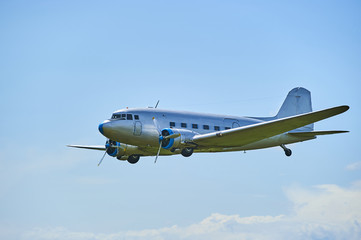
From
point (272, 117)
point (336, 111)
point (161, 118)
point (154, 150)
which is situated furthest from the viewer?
point (272, 117)

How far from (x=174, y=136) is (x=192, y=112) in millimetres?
3154

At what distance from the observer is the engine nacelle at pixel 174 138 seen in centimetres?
2630

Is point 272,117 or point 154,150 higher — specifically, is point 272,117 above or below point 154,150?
above

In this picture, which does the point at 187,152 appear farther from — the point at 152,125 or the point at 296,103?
the point at 296,103

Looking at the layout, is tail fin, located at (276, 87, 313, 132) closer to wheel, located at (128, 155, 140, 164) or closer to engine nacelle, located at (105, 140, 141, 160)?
wheel, located at (128, 155, 140, 164)

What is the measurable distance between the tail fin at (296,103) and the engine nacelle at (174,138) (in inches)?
378

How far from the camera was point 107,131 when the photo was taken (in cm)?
2686

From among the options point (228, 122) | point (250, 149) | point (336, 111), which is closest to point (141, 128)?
point (228, 122)

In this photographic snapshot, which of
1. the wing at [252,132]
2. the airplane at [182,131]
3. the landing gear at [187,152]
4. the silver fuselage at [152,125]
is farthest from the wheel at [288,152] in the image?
the landing gear at [187,152]

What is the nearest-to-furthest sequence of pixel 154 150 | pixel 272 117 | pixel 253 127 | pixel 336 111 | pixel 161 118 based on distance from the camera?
pixel 336 111, pixel 253 127, pixel 161 118, pixel 154 150, pixel 272 117

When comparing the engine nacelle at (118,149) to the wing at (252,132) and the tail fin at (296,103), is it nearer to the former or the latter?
the wing at (252,132)

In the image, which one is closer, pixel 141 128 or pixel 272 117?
pixel 141 128

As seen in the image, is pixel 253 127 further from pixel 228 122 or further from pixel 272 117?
pixel 272 117

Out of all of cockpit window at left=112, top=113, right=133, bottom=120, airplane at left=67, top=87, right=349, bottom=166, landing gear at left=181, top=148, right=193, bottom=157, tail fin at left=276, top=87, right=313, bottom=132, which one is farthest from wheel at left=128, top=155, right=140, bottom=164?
tail fin at left=276, top=87, right=313, bottom=132
